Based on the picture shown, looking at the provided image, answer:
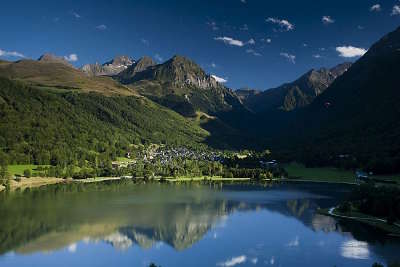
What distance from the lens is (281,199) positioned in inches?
5625

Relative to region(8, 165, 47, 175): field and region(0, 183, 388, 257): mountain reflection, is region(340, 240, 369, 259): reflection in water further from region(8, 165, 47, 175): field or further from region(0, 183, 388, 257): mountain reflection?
region(8, 165, 47, 175): field

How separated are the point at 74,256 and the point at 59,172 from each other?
401 ft

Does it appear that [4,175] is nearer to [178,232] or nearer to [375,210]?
[178,232]

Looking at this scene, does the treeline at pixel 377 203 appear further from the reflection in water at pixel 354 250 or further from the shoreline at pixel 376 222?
the reflection in water at pixel 354 250

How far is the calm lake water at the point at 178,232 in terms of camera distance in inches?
A: 2783

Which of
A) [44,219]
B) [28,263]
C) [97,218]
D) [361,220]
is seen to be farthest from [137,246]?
[361,220]

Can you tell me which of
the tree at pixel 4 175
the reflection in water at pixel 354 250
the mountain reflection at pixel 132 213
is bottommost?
the reflection in water at pixel 354 250

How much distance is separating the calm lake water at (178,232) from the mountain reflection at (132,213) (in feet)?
0.73

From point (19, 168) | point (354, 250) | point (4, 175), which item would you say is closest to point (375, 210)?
point (354, 250)

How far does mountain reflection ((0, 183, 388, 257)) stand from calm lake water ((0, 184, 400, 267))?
0.73ft

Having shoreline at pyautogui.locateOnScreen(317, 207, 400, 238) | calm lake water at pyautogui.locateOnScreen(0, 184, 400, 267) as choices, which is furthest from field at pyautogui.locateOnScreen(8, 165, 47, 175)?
shoreline at pyautogui.locateOnScreen(317, 207, 400, 238)

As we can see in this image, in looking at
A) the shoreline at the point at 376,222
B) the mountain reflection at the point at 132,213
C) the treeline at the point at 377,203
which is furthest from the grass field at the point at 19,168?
the treeline at the point at 377,203

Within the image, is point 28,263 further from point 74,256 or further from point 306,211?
point 306,211

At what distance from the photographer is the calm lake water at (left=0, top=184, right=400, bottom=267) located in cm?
7069
